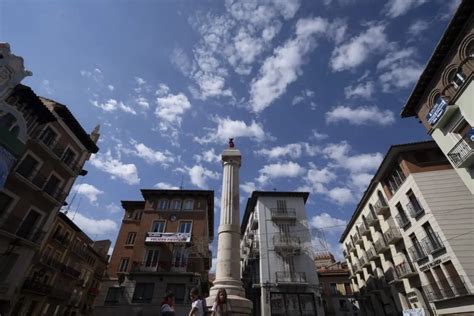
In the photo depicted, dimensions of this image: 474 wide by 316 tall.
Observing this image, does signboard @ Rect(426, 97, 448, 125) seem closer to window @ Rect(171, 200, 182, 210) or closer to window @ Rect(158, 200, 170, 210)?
window @ Rect(171, 200, 182, 210)

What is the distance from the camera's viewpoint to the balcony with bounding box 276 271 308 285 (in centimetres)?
2927

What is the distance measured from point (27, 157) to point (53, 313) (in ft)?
72.2

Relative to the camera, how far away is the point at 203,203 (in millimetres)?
34344

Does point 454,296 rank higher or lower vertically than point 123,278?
lower

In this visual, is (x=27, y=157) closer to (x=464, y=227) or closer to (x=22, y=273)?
(x=22, y=273)

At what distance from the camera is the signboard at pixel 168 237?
29.4 metres

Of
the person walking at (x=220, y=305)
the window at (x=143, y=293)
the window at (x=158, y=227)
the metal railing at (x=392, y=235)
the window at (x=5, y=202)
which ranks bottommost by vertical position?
the person walking at (x=220, y=305)

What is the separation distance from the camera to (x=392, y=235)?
2555 centimetres

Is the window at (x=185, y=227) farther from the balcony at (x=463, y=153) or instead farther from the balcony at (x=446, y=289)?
the balcony at (x=463, y=153)

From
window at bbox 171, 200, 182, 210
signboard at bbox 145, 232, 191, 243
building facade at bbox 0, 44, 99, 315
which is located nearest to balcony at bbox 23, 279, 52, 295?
building facade at bbox 0, 44, 99, 315

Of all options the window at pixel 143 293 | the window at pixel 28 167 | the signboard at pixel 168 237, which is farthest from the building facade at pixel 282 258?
the window at pixel 28 167

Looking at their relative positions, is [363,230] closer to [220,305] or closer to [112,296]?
[220,305]

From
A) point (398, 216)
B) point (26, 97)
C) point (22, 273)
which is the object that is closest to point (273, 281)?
point (398, 216)

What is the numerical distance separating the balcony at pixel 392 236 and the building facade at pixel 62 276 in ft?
121
